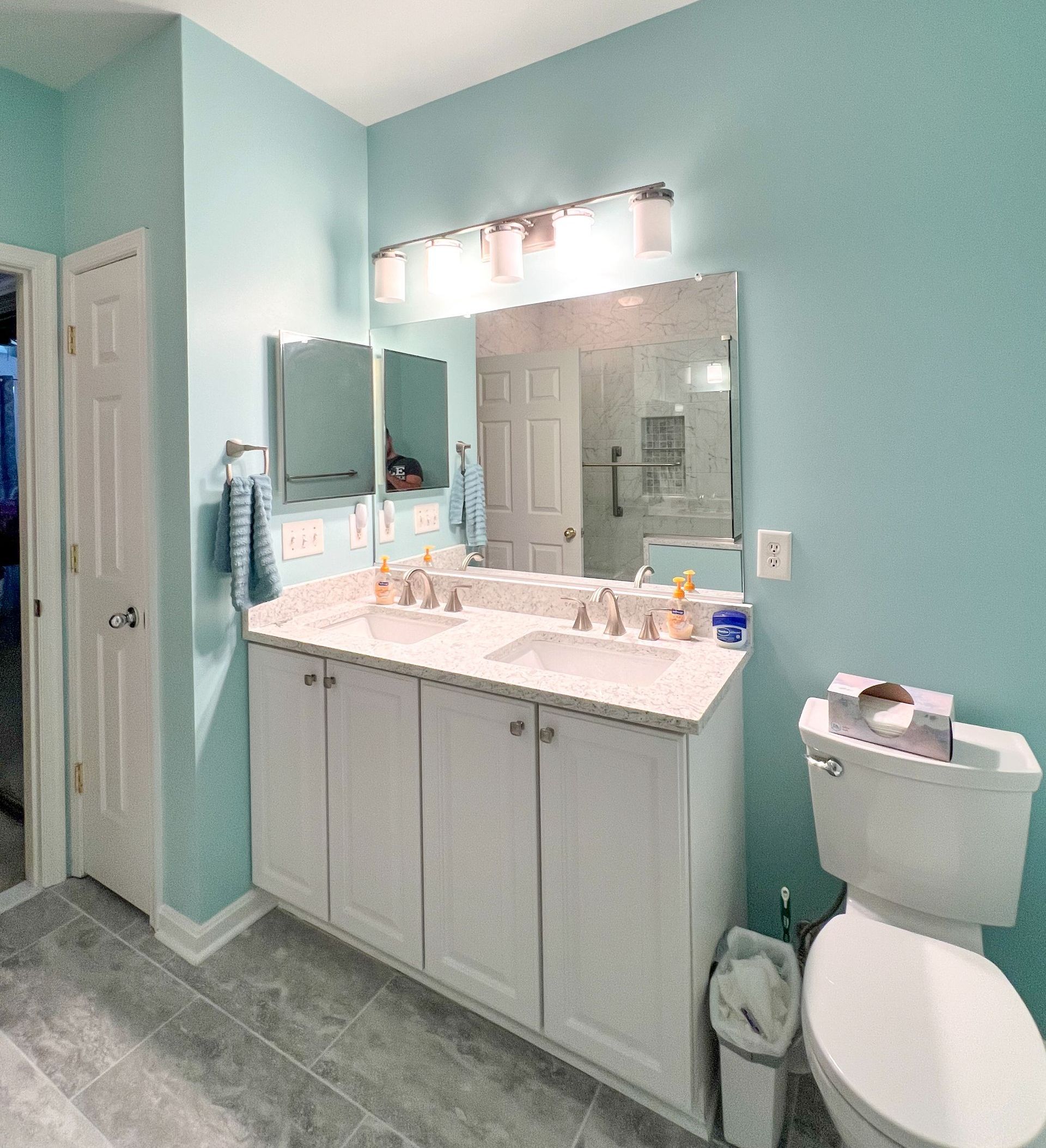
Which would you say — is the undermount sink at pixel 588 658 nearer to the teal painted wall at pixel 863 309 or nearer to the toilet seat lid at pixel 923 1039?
the teal painted wall at pixel 863 309

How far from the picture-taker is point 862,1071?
3.42 feet

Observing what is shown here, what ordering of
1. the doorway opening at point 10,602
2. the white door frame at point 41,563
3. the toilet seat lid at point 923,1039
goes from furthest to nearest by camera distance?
the doorway opening at point 10,602
the white door frame at point 41,563
the toilet seat lid at point 923,1039

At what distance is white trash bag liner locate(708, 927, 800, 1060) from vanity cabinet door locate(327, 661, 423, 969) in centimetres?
74

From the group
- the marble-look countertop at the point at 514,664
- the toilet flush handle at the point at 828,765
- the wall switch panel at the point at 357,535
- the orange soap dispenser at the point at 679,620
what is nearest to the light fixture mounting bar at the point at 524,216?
the wall switch panel at the point at 357,535

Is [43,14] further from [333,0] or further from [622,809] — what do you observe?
[622,809]

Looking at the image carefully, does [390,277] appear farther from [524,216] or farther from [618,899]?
[618,899]

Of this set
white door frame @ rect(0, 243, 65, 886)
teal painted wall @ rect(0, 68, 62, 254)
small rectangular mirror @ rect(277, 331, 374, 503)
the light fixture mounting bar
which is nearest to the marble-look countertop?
small rectangular mirror @ rect(277, 331, 374, 503)

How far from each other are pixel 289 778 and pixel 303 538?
734 mm

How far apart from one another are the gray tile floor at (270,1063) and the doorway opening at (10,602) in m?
0.77

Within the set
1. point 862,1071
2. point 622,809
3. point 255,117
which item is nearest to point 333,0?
point 255,117

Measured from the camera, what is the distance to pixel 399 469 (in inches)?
94.4

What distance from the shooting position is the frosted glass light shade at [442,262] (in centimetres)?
212

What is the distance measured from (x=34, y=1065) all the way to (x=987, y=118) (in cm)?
295

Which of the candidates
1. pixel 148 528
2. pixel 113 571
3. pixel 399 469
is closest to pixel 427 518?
pixel 399 469
